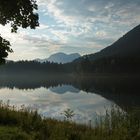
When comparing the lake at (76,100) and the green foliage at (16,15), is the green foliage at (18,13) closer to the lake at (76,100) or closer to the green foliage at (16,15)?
the green foliage at (16,15)

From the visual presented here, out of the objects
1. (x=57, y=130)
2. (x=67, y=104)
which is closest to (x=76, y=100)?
(x=67, y=104)

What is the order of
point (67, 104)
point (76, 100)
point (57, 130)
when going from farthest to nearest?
point (76, 100)
point (67, 104)
point (57, 130)

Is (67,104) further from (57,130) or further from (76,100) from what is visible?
(57,130)

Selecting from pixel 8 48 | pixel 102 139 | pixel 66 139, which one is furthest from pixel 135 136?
pixel 8 48

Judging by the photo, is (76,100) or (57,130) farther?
(76,100)

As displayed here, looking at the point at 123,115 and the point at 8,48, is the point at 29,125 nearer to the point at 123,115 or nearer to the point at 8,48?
the point at 8,48

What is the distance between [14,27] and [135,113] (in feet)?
31.9

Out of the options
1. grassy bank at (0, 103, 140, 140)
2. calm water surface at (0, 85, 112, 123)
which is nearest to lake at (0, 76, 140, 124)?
calm water surface at (0, 85, 112, 123)

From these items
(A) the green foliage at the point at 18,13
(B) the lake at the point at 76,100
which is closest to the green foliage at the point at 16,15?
(A) the green foliage at the point at 18,13

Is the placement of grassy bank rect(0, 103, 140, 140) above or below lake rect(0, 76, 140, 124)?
above

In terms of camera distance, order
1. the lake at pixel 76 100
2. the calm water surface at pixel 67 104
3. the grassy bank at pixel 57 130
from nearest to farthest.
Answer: the grassy bank at pixel 57 130 → the calm water surface at pixel 67 104 → the lake at pixel 76 100

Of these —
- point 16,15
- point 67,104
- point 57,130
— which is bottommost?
point 67,104

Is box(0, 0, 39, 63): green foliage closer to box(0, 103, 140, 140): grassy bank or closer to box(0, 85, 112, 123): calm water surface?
box(0, 103, 140, 140): grassy bank

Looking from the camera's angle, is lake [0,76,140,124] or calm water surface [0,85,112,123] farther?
lake [0,76,140,124]
